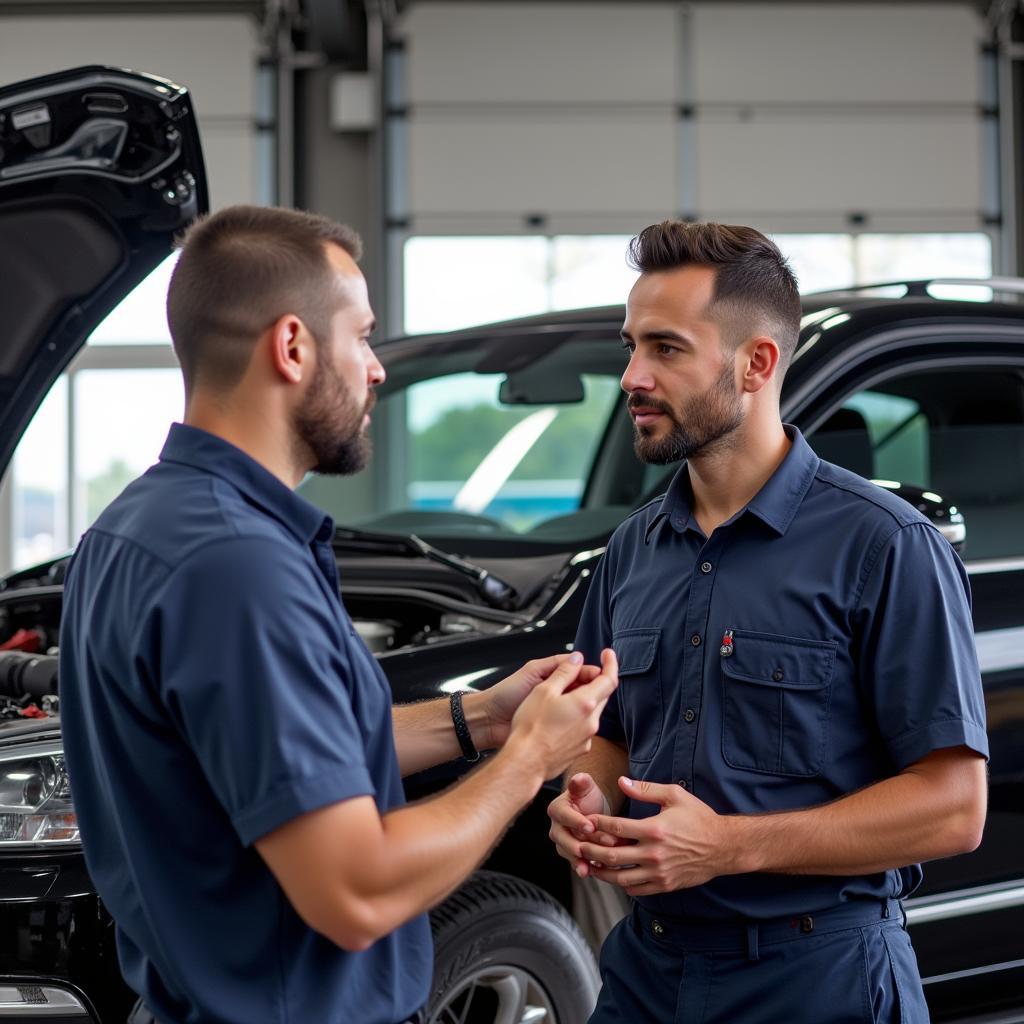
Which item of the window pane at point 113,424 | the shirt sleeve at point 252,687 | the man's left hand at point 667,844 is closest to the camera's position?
the shirt sleeve at point 252,687

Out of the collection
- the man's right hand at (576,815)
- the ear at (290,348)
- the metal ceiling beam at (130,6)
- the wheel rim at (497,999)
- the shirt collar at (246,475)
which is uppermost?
the metal ceiling beam at (130,6)

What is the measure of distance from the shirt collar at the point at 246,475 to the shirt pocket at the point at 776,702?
2.09ft

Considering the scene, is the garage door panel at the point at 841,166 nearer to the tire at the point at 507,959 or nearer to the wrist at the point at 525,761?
the tire at the point at 507,959

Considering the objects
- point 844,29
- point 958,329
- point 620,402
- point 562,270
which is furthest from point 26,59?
point 958,329

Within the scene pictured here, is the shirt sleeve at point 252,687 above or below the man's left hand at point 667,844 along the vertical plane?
above

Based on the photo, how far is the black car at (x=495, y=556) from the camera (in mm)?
2123

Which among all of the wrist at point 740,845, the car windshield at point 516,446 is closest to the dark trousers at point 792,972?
the wrist at point 740,845

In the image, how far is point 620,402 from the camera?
11.7 feet

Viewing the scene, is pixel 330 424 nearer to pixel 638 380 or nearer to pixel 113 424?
pixel 638 380

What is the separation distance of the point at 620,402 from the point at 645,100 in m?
7.09

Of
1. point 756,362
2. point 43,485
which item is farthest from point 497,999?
point 43,485

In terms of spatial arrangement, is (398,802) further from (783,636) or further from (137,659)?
(783,636)

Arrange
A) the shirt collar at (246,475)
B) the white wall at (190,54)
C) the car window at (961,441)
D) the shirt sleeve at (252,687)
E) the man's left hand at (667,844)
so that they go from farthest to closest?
the white wall at (190,54) → the car window at (961,441) → the man's left hand at (667,844) → the shirt collar at (246,475) → the shirt sleeve at (252,687)

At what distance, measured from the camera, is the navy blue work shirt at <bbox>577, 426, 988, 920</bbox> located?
1.63 m
